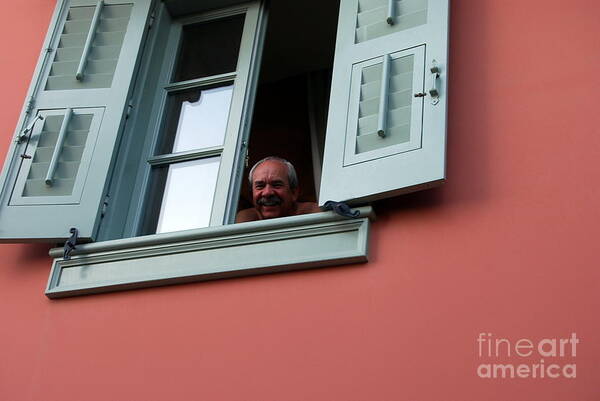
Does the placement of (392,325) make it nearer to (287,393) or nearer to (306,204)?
(287,393)

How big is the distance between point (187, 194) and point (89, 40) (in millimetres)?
923

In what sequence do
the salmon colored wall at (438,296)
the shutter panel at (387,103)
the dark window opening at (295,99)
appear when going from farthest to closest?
the dark window opening at (295,99) → the shutter panel at (387,103) → the salmon colored wall at (438,296)

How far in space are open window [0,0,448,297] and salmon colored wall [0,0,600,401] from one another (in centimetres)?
12

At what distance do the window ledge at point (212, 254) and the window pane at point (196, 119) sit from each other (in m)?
0.75

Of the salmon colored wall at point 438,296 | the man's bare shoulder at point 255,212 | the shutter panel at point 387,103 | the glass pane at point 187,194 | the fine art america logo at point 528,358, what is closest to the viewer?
the fine art america logo at point 528,358

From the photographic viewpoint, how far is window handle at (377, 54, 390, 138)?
3975 mm

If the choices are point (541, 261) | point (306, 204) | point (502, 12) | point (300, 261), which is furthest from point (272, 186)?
point (541, 261)

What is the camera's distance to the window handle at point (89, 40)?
15.7 ft

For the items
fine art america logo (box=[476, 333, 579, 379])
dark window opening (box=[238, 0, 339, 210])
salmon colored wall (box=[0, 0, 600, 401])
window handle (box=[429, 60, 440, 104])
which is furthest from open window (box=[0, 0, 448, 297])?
fine art america logo (box=[476, 333, 579, 379])

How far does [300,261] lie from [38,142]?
1.46 metres

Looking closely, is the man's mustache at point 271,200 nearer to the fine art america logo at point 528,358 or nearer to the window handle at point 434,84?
the window handle at point 434,84

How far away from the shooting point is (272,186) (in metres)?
4.75

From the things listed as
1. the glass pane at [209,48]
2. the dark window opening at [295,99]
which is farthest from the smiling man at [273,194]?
the dark window opening at [295,99]

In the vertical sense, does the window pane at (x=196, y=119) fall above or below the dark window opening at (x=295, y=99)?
below
